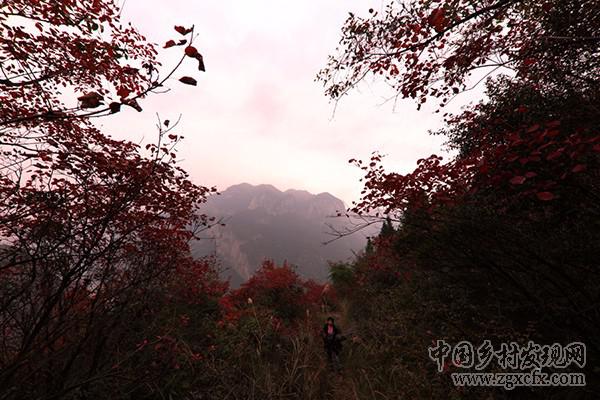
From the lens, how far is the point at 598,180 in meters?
3.07

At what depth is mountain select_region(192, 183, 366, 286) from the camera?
111 metres

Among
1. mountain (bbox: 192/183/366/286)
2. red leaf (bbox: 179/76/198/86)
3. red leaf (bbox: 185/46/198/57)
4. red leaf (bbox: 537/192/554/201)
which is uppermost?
mountain (bbox: 192/183/366/286)

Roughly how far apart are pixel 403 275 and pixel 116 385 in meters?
9.34

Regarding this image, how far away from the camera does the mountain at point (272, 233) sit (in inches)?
4373

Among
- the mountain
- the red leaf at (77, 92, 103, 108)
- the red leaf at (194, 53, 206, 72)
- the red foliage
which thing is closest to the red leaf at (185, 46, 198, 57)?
the red leaf at (194, 53, 206, 72)

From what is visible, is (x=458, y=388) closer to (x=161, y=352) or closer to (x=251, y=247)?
(x=161, y=352)

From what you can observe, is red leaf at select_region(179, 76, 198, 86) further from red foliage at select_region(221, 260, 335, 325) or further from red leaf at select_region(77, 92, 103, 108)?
red foliage at select_region(221, 260, 335, 325)

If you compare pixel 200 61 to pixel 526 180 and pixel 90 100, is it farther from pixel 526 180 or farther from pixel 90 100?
pixel 526 180

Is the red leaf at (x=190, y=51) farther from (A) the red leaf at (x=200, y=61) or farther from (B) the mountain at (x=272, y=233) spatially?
(B) the mountain at (x=272, y=233)

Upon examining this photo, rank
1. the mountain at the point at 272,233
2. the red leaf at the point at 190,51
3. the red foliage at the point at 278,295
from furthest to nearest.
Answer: the mountain at the point at 272,233
the red foliage at the point at 278,295
the red leaf at the point at 190,51

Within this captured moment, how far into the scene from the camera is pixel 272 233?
13725 cm

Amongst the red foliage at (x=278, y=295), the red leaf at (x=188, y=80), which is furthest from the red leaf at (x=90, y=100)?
the red foliage at (x=278, y=295)

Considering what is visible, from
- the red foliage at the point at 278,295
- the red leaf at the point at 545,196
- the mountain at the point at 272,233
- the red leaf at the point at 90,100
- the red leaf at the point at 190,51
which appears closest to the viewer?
the red leaf at the point at 90,100

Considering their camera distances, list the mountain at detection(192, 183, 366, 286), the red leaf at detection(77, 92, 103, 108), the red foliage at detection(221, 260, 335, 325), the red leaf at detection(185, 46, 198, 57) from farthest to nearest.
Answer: the mountain at detection(192, 183, 366, 286)
the red foliage at detection(221, 260, 335, 325)
the red leaf at detection(185, 46, 198, 57)
the red leaf at detection(77, 92, 103, 108)
